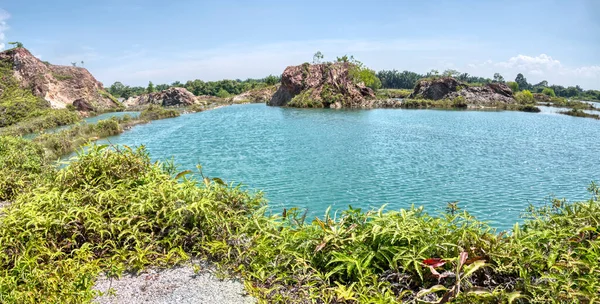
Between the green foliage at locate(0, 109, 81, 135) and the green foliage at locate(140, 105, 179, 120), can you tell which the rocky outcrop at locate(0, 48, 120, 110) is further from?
the green foliage at locate(140, 105, 179, 120)

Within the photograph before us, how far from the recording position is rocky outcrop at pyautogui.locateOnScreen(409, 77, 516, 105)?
6234 cm

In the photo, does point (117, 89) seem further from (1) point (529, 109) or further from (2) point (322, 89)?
(1) point (529, 109)

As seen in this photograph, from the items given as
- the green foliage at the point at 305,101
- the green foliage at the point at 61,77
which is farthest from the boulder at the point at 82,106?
the green foliage at the point at 305,101

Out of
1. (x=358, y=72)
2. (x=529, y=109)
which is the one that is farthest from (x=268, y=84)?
(x=529, y=109)

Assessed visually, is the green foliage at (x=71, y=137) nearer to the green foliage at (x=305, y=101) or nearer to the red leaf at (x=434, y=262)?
the red leaf at (x=434, y=262)

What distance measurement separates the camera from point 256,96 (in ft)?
263

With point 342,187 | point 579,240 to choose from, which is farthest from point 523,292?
point 342,187

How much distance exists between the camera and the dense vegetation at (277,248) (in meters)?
3.35

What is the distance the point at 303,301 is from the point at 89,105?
2267 inches

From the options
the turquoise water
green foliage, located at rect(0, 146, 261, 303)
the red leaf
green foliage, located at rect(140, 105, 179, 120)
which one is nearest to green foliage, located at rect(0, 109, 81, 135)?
green foliage, located at rect(140, 105, 179, 120)

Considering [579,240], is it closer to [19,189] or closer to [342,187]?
[342,187]

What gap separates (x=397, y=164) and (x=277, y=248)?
12.2 m

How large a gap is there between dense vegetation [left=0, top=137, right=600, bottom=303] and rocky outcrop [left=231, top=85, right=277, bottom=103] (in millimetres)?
71959

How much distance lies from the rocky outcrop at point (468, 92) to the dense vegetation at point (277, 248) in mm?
64079
